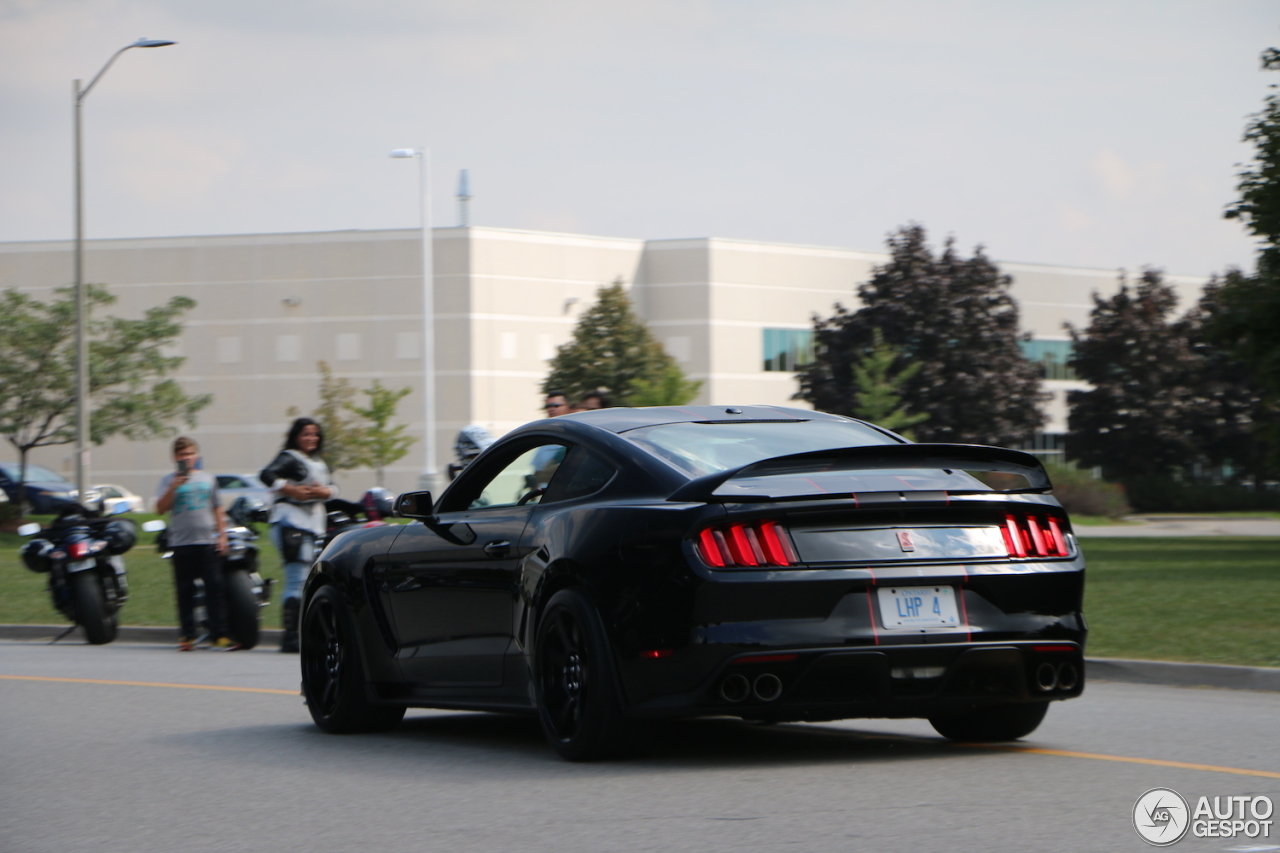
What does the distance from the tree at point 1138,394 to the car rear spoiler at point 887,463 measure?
61129mm

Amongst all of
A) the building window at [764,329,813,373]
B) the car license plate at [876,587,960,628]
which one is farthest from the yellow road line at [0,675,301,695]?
the building window at [764,329,813,373]

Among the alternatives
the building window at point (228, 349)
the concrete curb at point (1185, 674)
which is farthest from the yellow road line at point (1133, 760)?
the building window at point (228, 349)

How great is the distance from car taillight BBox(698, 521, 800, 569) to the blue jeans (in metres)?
8.01

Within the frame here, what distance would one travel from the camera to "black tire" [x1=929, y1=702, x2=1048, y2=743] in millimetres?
7668

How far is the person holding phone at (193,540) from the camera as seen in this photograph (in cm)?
1484

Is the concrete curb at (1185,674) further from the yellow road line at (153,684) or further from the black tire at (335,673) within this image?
the yellow road line at (153,684)

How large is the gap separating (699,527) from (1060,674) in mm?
1605

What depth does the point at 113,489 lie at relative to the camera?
62.1 meters

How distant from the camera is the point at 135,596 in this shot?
19562 millimetres

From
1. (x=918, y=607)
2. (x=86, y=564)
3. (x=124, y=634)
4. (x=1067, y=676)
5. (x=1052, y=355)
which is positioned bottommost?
(x=124, y=634)

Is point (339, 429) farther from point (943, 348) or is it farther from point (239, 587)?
point (239, 587)

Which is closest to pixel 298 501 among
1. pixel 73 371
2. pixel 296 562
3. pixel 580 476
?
pixel 296 562

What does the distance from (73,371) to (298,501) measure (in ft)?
126

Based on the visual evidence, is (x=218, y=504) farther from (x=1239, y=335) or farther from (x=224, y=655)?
(x=1239, y=335)
